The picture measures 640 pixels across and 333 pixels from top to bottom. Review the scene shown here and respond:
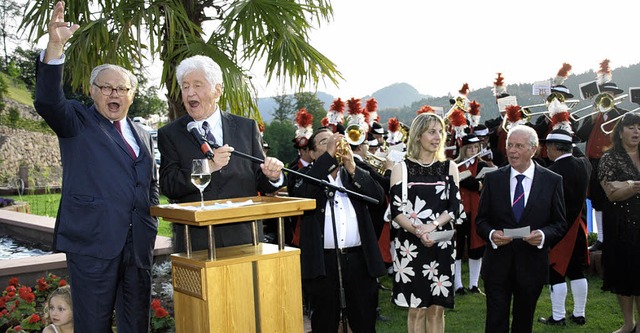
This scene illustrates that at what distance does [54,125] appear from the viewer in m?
3.52

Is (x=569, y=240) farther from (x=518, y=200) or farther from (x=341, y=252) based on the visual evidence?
(x=341, y=252)

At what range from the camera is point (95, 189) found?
361 cm

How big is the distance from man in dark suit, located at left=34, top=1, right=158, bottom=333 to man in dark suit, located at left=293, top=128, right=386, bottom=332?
138 cm

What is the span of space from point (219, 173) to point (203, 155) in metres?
0.14

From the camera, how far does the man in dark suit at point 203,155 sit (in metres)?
3.72

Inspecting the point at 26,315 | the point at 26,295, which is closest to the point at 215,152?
the point at 26,295

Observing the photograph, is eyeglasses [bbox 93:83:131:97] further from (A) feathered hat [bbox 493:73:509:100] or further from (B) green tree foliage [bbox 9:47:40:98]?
(B) green tree foliage [bbox 9:47:40:98]

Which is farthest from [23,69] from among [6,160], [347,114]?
[347,114]

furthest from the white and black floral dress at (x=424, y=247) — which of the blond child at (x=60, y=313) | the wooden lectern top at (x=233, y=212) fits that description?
the blond child at (x=60, y=313)

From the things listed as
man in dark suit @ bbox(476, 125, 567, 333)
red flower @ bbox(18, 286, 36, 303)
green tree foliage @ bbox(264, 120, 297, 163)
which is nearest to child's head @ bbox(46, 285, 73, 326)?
red flower @ bbox(18, 286, 36, 303)

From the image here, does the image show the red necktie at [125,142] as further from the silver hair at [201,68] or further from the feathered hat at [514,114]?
the feathered hat at [514,114]

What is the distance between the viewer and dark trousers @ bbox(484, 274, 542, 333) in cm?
507

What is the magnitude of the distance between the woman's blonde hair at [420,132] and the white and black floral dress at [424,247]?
8 cm

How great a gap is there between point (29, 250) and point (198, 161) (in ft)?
27.0
